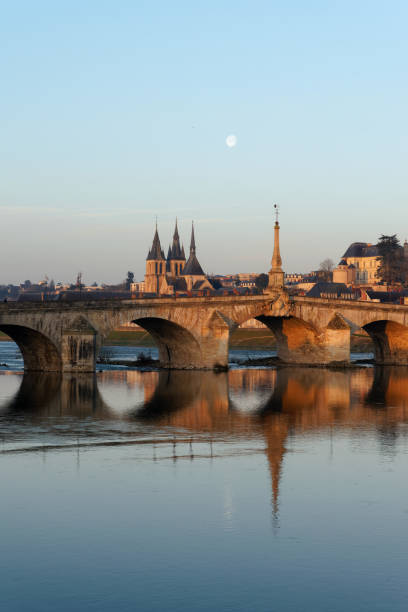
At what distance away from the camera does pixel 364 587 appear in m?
20.6

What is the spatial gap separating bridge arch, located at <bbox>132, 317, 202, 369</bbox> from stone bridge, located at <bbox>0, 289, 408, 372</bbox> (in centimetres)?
9

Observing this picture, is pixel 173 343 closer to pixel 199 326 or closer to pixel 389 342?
pixel 199 326

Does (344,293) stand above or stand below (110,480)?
above

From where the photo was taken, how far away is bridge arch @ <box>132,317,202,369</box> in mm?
77062

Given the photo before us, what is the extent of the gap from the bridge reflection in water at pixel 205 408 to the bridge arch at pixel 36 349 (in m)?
1.99

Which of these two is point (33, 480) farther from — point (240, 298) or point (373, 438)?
point (240, 298)

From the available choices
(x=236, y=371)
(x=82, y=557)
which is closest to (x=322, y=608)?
(x=82, y=557)

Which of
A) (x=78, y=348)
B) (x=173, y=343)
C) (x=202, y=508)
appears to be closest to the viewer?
(x=202, y=508)

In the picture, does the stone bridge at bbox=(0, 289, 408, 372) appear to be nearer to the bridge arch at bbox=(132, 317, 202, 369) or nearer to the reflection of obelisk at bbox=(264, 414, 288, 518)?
the bridge arch at bbox=(132, 317, 202, 369)

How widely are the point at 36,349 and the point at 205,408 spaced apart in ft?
78.7

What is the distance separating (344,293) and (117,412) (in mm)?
114409

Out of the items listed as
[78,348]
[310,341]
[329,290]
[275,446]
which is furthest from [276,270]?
[329,290]

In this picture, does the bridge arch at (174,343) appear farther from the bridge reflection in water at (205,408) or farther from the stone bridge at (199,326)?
the bridge reflection in water at (205,408)

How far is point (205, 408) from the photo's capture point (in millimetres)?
51031
